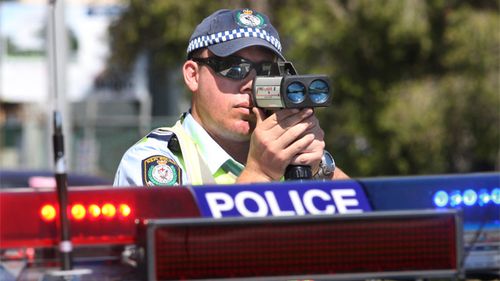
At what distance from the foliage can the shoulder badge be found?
11.9 metres

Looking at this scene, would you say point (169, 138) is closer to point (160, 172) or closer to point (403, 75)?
point (160, 172)

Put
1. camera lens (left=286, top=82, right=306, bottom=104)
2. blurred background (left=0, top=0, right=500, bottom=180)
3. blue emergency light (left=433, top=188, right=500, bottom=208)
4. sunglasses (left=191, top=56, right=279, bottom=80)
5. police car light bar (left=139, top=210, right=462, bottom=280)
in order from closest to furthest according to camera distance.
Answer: police car light bar (left=139, top=210, right=462, bottom=280), blue emergency light (left=433, top=188, right=500, bottom=208), camera lens (left=286, top=82, right=306, bottom=104), sunglasses (left=191, top=56, right=279, bottom=80), blurred background (left=0, top=0, right=500, bottom=180)

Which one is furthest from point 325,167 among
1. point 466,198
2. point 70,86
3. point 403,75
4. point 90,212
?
point 70,86

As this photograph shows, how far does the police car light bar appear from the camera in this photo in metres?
2.20

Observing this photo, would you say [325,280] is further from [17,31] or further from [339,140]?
[17,31]

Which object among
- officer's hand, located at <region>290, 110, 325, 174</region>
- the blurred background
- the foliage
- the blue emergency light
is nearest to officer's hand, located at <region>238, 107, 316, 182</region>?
officer's hand, located at <region>290, 110, 325, 174</region>

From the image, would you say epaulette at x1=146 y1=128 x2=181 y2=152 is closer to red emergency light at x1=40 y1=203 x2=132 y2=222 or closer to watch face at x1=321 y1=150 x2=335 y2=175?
watch face at x1=321 y1=150 x2=335 y2=175

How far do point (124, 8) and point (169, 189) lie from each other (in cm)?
1744

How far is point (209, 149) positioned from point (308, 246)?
1.00 meters

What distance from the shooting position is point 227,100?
3131mm

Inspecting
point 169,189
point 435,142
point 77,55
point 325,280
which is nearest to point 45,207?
point 169,189

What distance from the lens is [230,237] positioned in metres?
2.22

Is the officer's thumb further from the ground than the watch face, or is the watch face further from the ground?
the officer's thumb

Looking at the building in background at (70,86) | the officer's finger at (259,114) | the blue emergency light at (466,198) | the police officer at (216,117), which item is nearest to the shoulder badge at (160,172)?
the police officer at (216,117)
